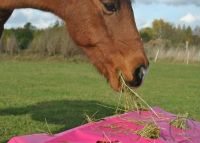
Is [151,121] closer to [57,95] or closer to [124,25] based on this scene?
[124,25]

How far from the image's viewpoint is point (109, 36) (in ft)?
14.2

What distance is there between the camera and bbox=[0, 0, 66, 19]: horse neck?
4551 millimetres

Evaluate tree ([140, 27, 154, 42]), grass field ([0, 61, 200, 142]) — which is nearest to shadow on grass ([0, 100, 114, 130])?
grass field ([0, 61, 200, 142])

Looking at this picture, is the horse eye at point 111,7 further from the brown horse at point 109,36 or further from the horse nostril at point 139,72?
the horse nostril at point 139,72

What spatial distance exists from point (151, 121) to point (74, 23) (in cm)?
124

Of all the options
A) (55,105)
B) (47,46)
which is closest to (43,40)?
(47,46)

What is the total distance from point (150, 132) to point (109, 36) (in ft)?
3.65

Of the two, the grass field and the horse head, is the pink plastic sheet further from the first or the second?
the grass field

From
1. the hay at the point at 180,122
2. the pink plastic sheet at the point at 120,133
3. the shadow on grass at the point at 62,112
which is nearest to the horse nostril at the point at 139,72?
the pink plastic sheet at the point at 120,133

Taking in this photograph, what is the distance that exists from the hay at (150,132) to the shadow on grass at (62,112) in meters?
4.69

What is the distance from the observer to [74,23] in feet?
14.7

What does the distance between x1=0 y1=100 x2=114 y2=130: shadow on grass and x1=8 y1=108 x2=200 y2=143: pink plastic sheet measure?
436 cm

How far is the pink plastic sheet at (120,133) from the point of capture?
11.6 ft

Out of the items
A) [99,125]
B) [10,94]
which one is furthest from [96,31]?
[10,94]
